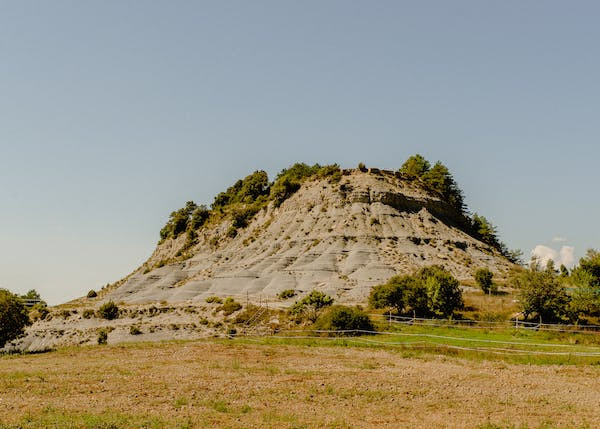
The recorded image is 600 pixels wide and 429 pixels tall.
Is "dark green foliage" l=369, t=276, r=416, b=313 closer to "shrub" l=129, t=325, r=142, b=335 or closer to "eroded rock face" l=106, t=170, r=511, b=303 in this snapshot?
"eroded rock face" l=106, t=170, r=511, b=303

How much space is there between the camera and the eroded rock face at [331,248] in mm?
76288

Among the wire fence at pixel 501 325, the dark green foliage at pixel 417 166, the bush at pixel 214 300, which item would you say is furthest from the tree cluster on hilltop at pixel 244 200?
the wire fence at pixel 501 325

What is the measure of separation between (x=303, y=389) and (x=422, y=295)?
33.5 meters

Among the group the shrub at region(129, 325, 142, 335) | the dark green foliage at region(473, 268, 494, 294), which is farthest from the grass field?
the dark green foliage at region(473, 268, 494, 294)

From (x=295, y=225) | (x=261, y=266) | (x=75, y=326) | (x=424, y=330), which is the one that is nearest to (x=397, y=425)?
(x=424, y=330)

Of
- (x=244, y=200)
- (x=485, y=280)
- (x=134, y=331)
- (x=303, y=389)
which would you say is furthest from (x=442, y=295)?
(x=244, y=200)

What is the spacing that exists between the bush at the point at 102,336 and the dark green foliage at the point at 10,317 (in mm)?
9878

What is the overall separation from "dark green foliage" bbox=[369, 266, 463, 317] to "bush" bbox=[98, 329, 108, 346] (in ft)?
101

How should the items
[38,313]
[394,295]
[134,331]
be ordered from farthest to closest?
[38,313] → [134,331] → [394,295]

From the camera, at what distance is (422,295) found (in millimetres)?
53750

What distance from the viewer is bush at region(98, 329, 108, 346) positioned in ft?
188

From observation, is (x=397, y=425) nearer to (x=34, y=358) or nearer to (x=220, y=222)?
(x=34, y=358)

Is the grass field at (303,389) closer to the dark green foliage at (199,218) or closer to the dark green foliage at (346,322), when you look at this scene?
the dark green foliage at (346,322)

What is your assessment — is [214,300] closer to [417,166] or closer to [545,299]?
[545,299]
